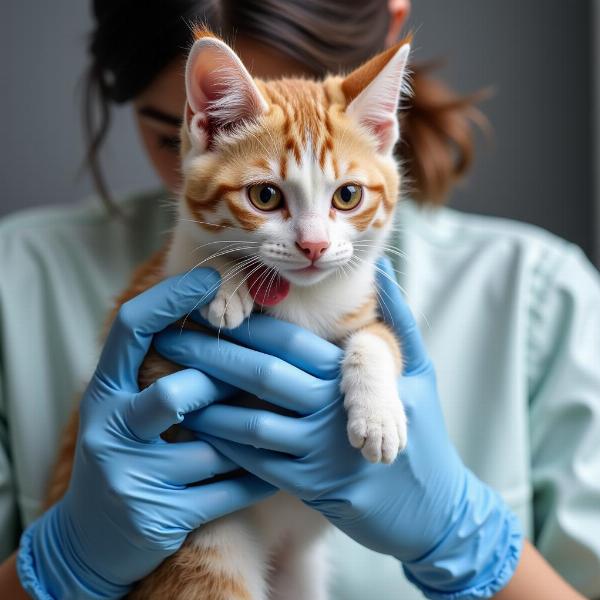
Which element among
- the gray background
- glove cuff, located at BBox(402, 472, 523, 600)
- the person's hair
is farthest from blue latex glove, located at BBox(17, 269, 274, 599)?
the gray background

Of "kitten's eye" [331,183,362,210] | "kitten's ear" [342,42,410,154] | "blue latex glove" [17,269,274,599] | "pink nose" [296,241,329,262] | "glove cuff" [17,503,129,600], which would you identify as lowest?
"glove cuff" [17,503,129,600]

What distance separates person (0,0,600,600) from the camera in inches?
39.3

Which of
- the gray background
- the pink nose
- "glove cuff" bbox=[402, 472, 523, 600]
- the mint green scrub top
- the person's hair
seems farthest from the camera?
the gray background

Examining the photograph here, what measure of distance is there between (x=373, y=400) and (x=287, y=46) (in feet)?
2.25

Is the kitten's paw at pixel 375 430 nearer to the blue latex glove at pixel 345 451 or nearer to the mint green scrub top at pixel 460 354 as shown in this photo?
the blue latex glove at pixel 345 451

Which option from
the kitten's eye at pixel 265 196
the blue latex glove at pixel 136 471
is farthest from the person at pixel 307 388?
the kitten's eye at pixel 265 196

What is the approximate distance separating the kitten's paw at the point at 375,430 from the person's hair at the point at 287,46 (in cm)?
64

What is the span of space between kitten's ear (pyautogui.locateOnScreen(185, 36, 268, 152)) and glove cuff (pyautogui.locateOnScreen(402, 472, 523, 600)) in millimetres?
707

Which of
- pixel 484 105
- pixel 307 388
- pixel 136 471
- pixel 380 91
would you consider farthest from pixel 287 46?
pixel 484 105

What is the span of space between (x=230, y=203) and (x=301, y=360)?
0.26 m

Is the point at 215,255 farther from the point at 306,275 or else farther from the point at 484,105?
the point at 484,105

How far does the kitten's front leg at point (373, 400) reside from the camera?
0.89 meters

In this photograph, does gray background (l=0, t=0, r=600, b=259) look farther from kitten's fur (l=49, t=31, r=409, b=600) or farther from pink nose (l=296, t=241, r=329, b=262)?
pink nose (l=296, t=241, r=329, b=262)

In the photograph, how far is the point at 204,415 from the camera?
1004 millimetres
